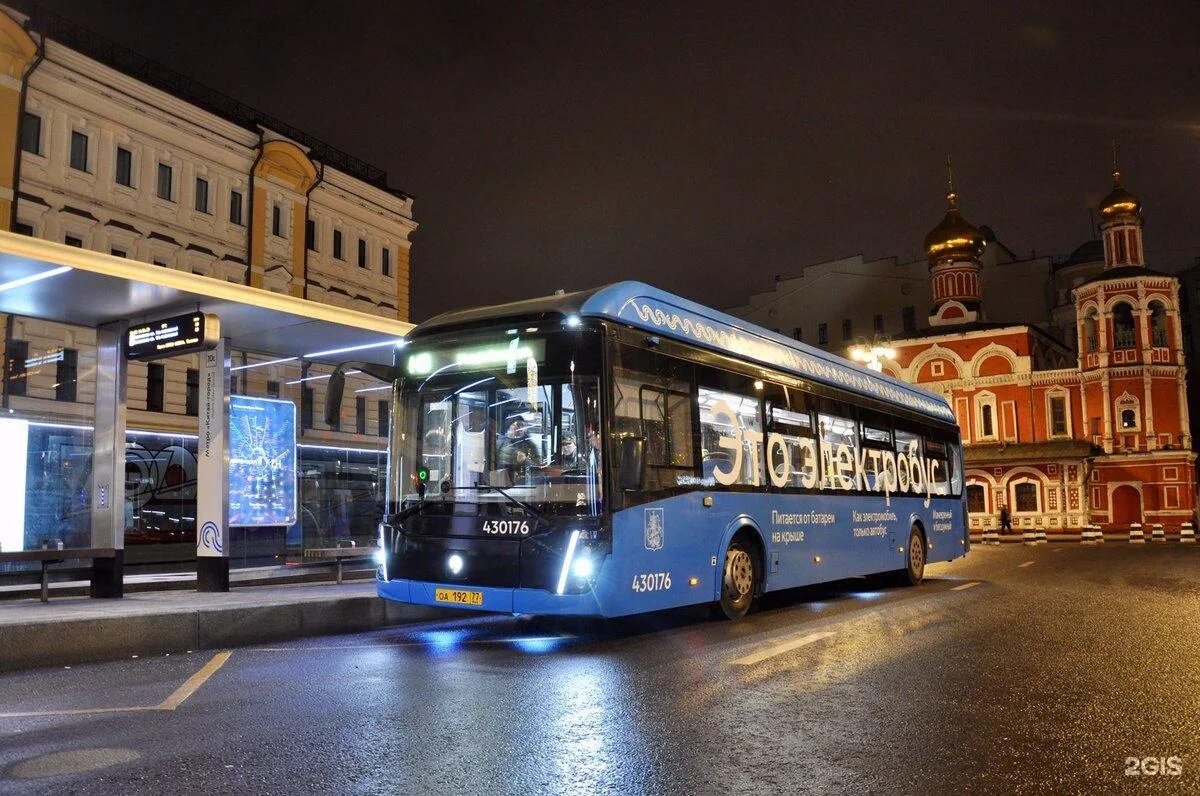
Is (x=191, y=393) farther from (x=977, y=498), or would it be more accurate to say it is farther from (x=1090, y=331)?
(x=1090, y=331)

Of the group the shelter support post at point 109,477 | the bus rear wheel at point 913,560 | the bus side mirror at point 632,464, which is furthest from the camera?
the bus rear wheel at point 913,560

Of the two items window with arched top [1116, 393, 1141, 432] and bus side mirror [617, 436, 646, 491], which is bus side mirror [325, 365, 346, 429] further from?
window with arched top [1116, 393, 1141, 432]

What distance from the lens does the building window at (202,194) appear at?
34250 mm

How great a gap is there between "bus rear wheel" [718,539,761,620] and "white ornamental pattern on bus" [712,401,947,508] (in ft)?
2.69

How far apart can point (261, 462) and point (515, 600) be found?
6.78 metres

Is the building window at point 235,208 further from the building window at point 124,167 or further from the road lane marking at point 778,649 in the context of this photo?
the road lane marking at point 778,649

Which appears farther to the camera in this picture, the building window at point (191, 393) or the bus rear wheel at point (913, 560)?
the building window at point (191, 393)

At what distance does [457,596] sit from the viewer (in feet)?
31.3

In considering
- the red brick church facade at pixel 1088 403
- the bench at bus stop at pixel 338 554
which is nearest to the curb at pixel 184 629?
the bench at bus stop at pixel 338 554

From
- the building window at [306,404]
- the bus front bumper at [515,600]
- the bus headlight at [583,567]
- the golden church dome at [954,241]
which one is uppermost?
the golden church dome at [954,241]

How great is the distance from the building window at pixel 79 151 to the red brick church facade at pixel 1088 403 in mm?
42983

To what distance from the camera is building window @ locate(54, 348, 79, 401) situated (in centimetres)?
1559

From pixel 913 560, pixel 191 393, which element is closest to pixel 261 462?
pixel 913 560

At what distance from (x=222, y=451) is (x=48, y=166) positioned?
2073cm
